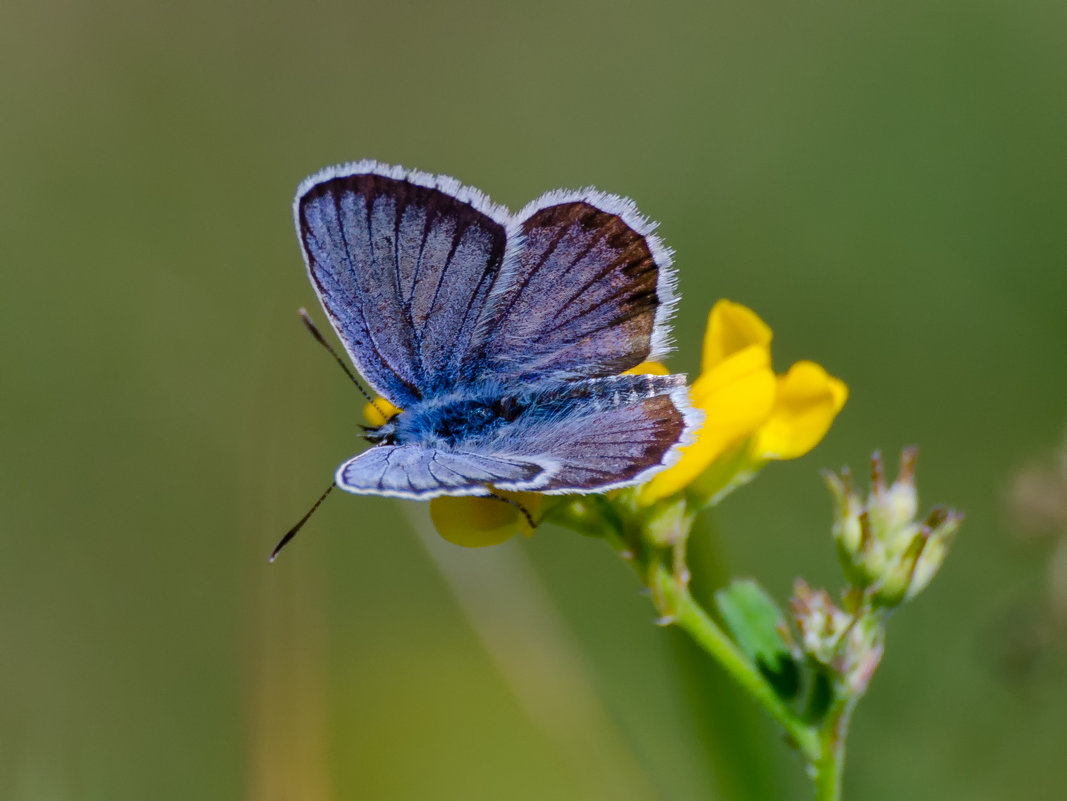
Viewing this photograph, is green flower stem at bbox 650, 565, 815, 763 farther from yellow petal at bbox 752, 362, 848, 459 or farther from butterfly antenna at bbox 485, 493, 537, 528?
yellow petal at bbox 752, 362, 848, 459

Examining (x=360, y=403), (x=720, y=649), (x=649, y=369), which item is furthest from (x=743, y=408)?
(x=360, y=403)

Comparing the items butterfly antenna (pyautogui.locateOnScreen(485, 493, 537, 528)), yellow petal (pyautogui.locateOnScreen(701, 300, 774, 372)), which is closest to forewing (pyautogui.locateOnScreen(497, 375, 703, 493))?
butterfly antenna (pyautogui.locateOnScreen(485, 493, 537, 528))

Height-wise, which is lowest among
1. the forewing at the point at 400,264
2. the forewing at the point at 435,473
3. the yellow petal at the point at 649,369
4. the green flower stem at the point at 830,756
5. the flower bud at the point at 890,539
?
the green flower stem at the point at 830,756

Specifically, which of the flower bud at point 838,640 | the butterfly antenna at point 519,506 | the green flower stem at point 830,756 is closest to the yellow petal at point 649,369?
the butterfly antenna at point 519,506

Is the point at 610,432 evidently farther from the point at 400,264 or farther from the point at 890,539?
the point at 400,264

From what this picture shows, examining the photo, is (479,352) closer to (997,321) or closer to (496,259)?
(496,259)

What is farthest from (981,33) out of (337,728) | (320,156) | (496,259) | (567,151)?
(337,728)

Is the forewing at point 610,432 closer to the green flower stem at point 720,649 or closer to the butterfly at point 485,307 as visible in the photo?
the butterfly at point 485,307
